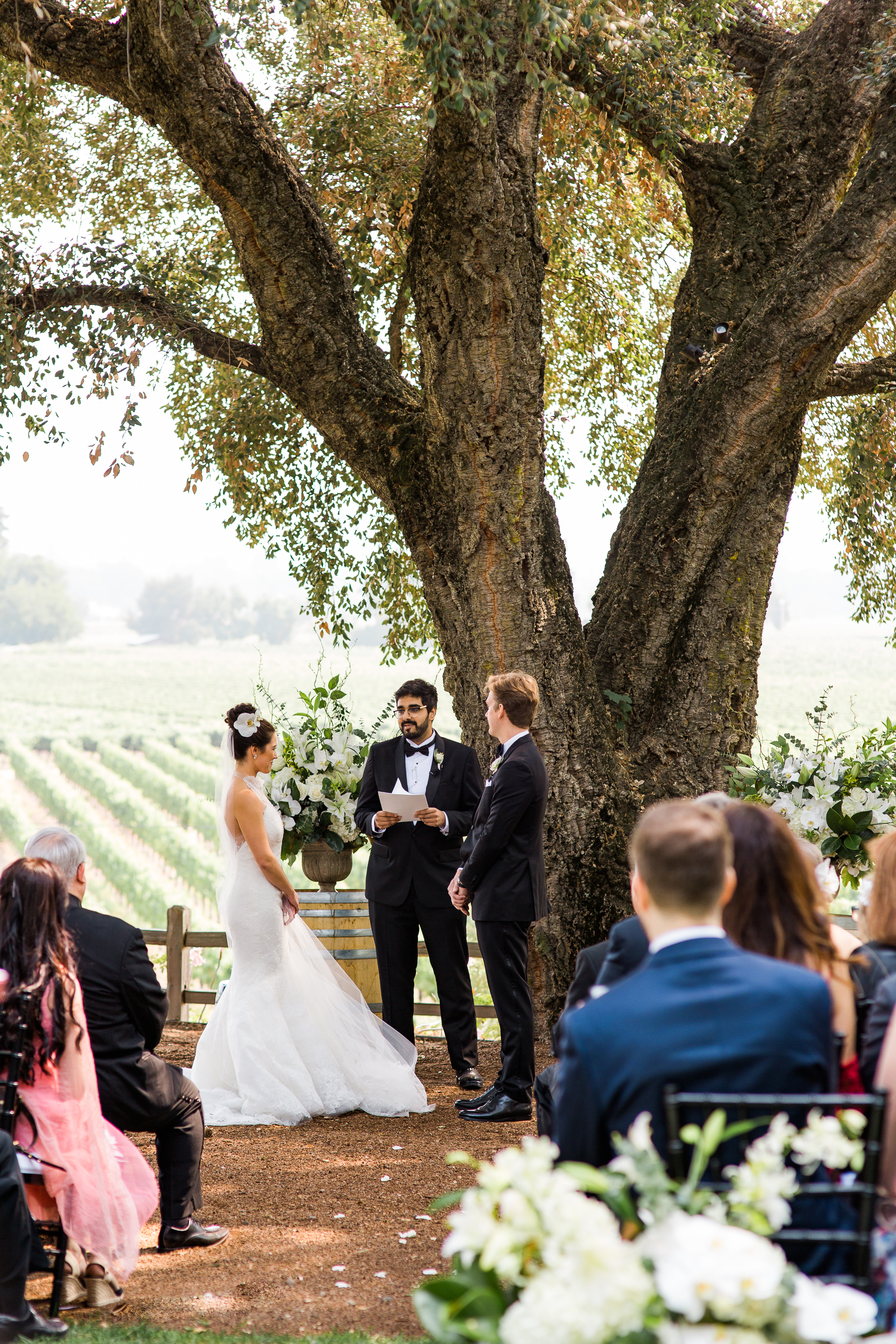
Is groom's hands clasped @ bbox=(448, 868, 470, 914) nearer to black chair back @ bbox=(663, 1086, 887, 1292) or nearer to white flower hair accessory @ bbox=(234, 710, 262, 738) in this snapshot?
white flower hair accessory @ bbox=(234, 710, 262, 738)

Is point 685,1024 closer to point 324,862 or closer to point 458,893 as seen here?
point 458,893

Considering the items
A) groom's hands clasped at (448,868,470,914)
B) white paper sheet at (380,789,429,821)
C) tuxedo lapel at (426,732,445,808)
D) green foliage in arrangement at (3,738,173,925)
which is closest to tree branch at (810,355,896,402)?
tuxedo lapel at (426,732,445,808)

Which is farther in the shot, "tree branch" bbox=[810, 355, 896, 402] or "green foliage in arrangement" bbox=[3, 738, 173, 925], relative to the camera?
"green foliage in arrangement" bbox=[3, 738, 173, 925]

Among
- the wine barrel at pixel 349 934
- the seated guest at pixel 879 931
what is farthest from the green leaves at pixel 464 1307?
the wine barrel at pixel 349 934

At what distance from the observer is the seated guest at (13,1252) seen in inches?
130

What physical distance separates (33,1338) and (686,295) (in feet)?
24.4

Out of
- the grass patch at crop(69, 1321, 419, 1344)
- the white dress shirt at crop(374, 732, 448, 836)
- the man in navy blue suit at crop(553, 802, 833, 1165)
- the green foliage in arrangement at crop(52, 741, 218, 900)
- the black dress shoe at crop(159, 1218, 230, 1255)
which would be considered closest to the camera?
the man in navy blue suit at crop(553, 802, 833, 1165)

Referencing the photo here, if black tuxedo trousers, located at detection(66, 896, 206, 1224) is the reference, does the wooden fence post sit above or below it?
below

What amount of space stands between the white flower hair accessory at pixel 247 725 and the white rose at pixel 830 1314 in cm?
487

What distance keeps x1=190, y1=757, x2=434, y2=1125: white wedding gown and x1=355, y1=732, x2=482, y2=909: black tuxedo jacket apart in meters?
0.64

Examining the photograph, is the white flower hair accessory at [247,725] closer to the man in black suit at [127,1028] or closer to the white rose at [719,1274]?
the man in black suit at [127,1028]

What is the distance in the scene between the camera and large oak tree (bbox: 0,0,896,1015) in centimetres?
697

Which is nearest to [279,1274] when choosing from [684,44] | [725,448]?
[725,448]

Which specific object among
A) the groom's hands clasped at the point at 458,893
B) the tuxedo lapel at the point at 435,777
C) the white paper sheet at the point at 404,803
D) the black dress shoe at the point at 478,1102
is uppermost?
the tuxedo lapel at the point at 435,777
